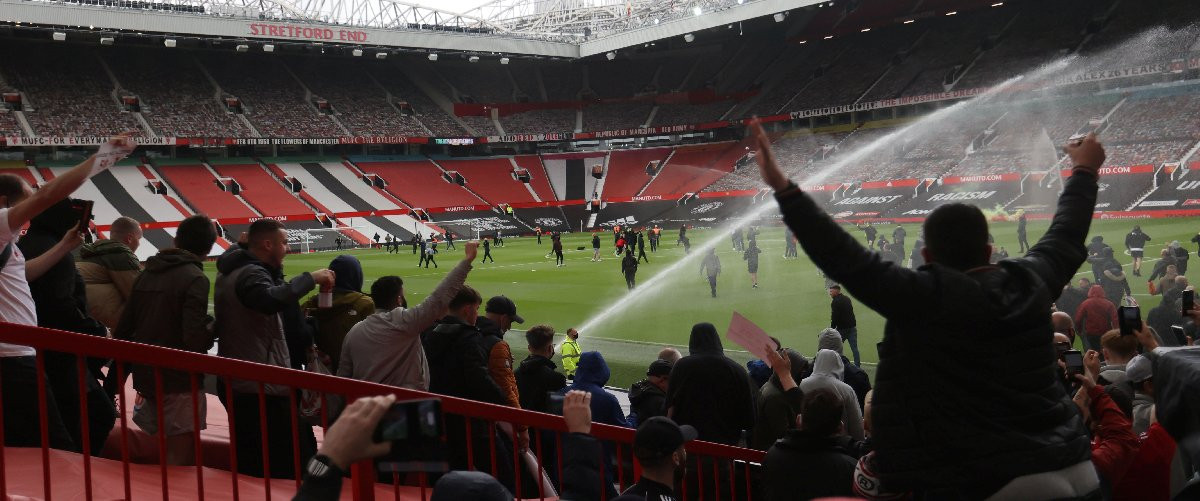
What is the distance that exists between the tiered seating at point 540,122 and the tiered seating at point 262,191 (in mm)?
19190

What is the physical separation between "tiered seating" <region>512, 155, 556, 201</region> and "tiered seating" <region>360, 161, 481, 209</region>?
5.25m

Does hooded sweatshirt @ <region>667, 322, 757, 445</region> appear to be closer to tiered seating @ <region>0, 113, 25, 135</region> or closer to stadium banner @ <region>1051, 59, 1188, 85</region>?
stadium banner @ <region>1051, 59, 1188, 85</region>

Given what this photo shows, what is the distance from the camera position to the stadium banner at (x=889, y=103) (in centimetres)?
4984

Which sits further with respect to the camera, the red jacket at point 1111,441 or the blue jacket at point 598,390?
the blue jacket at point 598,390

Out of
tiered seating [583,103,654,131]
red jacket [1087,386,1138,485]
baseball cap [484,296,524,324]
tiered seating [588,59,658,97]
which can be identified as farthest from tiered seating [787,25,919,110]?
red jacket [1087,386,1138,485]

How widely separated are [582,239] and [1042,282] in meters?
45.5

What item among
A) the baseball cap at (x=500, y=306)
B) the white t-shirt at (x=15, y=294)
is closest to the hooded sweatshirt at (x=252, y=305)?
the white t-shirt at (x=15, y=294)

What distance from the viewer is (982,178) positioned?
3931cm

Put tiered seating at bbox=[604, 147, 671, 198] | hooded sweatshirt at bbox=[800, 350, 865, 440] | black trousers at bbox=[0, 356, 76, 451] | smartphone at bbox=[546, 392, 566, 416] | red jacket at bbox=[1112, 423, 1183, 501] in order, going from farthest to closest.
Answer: tiered seating at bbox=[604, 147, 671, 198]
hooded sweatshirt at bbox=[800, 350, 865, 440]
smartphone at bbox=[546, 392, 566, 416]
black trousers at bbox=[0, 356, 76, 451]
red jacket at bbox=[1112, 423, 1183, 501]

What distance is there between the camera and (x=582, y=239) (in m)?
48.3

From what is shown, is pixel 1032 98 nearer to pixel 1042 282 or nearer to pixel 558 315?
pixel 558 315

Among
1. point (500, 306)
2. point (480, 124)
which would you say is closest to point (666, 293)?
point (500, 306)

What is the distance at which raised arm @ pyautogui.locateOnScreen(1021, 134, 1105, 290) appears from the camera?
3037mm

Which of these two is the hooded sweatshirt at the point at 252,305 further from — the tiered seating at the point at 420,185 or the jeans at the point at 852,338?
the tiered seating at the point at 420,185
